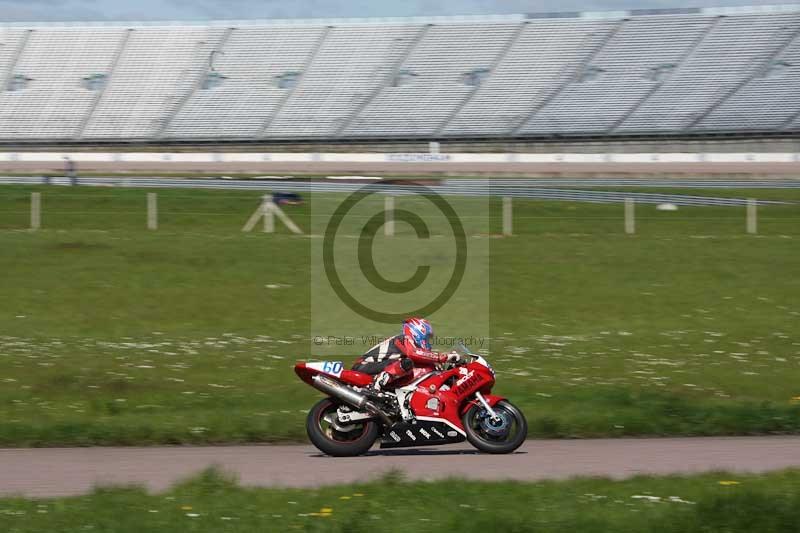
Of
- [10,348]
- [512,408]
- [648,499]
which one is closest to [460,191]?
[10,348]

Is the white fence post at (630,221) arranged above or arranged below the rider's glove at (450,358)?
above

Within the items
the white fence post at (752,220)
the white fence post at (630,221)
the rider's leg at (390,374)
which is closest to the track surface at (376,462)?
the rider's leg at (390,374)

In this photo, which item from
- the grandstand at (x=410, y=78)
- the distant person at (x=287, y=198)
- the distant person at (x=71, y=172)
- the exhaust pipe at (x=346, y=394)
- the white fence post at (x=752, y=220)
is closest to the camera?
the exhaust pipe at (x=346, y=394)

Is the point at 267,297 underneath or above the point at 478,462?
above

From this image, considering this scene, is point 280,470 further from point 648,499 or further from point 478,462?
point 648,499

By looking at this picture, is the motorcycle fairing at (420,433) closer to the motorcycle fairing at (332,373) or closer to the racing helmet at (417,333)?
the motorcycle fairing at (332,373)

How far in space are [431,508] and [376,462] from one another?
2.64 m

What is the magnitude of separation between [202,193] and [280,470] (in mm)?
29403

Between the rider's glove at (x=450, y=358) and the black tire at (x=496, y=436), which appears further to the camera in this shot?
the rider's glove at (x=450, y=358)

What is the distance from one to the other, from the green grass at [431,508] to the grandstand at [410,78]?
5292 cm

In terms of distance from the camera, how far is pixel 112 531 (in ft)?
23.2

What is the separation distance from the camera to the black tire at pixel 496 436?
1047 cm

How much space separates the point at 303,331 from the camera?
57.1 ft

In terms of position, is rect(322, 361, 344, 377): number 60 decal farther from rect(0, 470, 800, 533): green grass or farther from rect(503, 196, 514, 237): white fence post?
rect(503, 196, 514, 237): white fence post
